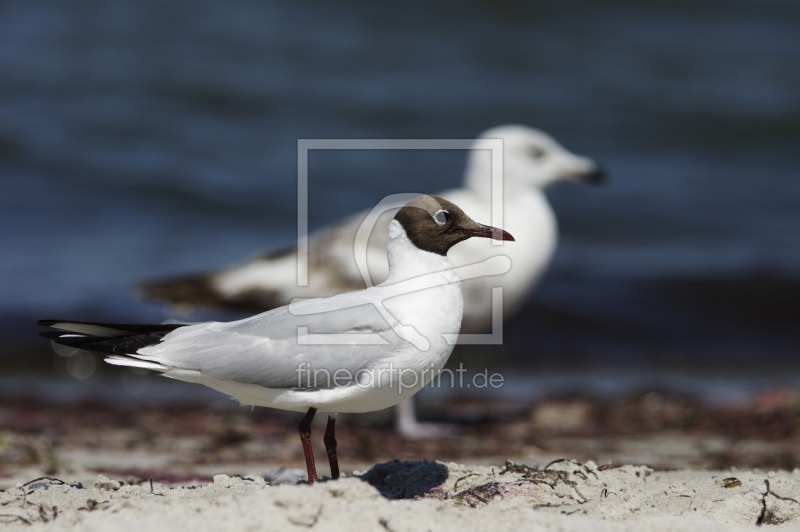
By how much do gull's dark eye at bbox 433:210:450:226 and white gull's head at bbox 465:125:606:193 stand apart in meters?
3.86

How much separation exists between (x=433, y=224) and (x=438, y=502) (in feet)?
3.86

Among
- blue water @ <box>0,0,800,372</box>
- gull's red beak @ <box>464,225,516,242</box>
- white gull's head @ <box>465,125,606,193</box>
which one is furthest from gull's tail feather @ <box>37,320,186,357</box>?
blue water @ <box>0,0,800,372</box>

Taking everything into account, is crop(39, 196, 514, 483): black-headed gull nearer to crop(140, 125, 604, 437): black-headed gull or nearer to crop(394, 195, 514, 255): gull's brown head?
crop(394, 195, 514, 255): gull's brown head

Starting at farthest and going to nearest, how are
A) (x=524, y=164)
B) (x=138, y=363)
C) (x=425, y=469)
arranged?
1. (x=524, y=164)
2. (x=425, y=469)
3. (x=138, y=363)

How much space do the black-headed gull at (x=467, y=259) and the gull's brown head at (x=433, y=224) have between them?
3043 millimetres

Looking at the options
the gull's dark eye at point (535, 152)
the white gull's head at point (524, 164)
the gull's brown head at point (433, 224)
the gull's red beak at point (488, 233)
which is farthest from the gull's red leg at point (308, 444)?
the gull's dark eye at point (535, 152)

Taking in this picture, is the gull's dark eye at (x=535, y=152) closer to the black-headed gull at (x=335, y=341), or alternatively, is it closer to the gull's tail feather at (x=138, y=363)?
the black-headed gull at (x=335, y=341)

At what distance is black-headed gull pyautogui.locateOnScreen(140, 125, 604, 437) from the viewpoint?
7.21 meters

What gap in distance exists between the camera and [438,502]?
3.35 m

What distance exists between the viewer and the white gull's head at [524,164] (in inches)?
312

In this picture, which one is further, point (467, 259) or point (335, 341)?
point (467, 259)

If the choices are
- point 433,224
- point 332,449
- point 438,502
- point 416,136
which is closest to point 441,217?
point 433,224

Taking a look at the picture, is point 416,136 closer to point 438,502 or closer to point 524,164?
point 524,164

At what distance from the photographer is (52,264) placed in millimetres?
→ 10664
